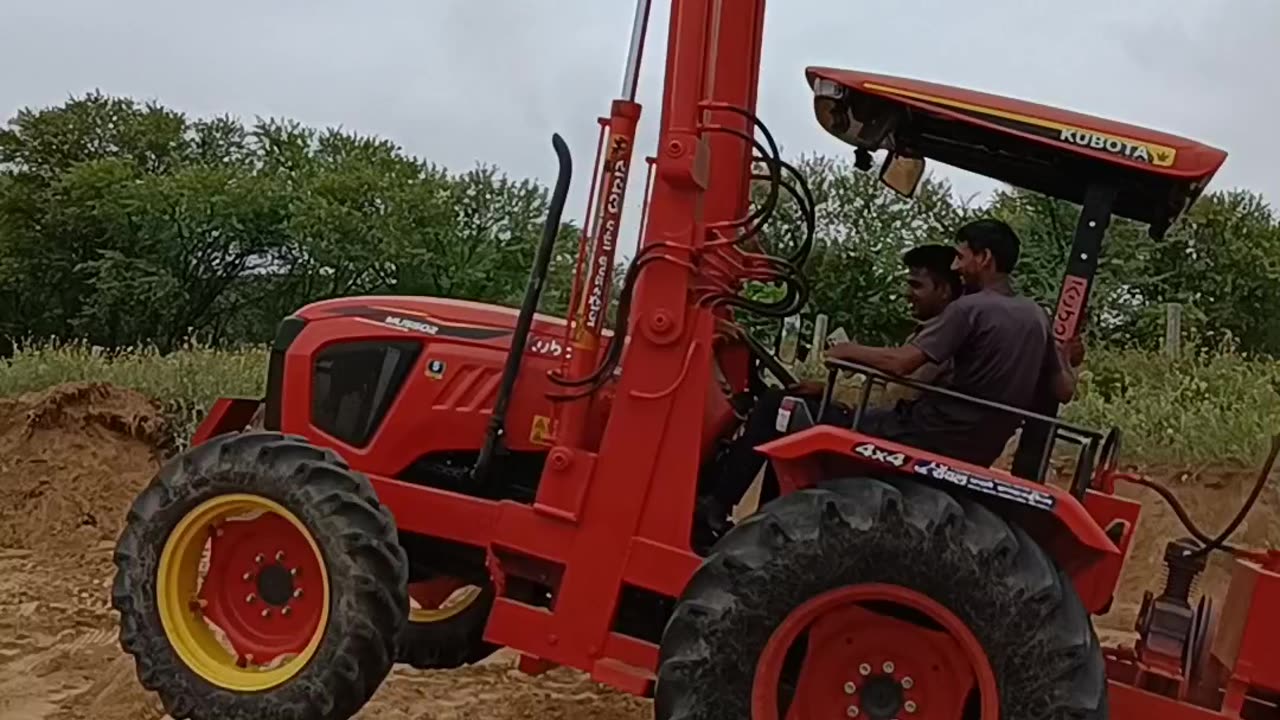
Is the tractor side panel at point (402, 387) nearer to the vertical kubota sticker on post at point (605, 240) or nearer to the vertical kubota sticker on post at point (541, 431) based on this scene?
the vertical kubota sticker on post at point (541, 431)

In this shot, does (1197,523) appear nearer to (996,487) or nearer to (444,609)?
(444,609)

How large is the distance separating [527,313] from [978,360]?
1.54 m

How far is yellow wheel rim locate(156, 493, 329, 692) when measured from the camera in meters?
4.75

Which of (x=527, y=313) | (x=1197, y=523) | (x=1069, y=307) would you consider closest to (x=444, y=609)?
(x=527, y=313)

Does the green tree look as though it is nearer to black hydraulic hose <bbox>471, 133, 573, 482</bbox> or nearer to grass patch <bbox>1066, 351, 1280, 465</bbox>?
grass patch <bbox>1066, 351, 1280, 465</bbox>

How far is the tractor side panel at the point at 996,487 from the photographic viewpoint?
161 inches

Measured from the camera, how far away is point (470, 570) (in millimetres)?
5191

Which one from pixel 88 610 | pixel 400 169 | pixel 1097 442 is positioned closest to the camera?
pixel 1097 442

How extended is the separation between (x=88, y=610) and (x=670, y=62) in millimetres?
5501

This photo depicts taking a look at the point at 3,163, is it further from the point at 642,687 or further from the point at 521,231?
the point at 642,687

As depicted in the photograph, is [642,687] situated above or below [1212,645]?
below

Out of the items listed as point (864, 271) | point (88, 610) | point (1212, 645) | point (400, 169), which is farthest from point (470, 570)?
point (400, 169)

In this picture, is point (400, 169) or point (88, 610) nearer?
point (88, 610)

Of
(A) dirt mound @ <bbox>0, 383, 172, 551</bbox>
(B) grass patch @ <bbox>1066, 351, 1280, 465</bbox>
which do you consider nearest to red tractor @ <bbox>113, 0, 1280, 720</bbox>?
(B) grass patch @ <bbox>1066, 351, 1280, 465</bbox>
